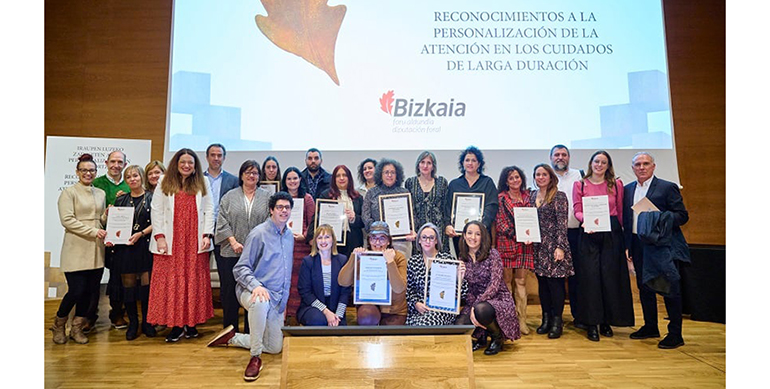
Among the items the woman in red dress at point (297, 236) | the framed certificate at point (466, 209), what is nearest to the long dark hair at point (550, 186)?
the framed certificate at point (466, 209)

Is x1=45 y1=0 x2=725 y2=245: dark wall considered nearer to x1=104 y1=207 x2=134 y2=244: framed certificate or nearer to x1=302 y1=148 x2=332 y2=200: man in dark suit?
x1=104 y1=207 x2=134 y2=244: framed certificate

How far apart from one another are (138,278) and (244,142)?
58.8 inches

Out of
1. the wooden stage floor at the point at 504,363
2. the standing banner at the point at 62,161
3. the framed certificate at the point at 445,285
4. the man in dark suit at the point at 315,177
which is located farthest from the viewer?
the standing banner at the point at 62,161

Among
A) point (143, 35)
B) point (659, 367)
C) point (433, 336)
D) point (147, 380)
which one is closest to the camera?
point (433, 336)

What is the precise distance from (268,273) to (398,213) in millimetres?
1082

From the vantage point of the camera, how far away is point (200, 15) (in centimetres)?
473

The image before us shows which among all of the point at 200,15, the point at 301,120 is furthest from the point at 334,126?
the point at 200,15

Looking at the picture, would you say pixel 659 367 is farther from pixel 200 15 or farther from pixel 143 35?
pixel 143 35

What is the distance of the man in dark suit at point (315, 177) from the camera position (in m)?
4.01

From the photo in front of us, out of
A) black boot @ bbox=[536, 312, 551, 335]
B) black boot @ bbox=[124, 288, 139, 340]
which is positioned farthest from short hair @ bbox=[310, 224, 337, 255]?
black boot @ bbox=[536, 312, 551, 335]

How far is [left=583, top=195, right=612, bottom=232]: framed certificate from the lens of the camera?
360cm

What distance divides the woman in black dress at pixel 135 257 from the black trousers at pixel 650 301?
3.73 m

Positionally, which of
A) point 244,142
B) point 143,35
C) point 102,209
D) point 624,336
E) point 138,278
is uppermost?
point 143,35

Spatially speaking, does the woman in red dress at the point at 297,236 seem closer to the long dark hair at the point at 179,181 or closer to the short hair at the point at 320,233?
the short hair at the point at 320,233
